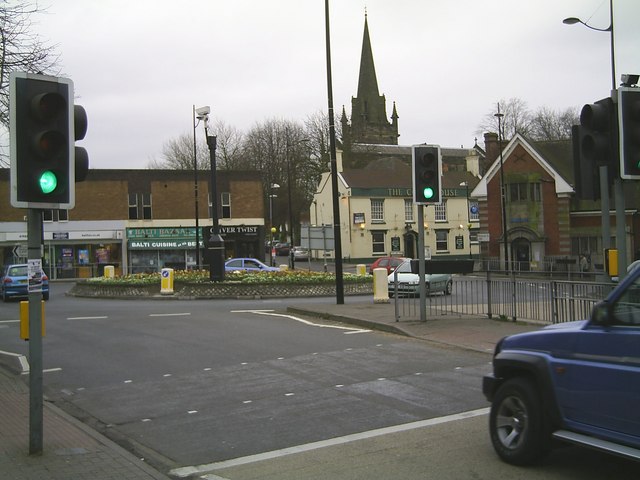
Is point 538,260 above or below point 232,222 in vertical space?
below

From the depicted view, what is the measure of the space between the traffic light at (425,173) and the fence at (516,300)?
233cm

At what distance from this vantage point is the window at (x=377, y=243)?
6081 centimetres

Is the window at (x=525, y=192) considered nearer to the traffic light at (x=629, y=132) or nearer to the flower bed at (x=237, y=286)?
the flower bed at (x=237, y=286)

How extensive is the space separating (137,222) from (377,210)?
23018 mm

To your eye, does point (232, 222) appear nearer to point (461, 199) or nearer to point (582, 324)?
point (461, 199)

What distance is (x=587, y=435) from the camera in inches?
186

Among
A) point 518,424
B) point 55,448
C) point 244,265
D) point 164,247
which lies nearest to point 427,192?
point 518,424

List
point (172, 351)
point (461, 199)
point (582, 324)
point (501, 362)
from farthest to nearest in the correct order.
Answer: point (461, 199) < point (172, 351) < point (501, 362) < point (582, 324)

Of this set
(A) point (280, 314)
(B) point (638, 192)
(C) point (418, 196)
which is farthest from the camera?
(B) point (638, 192)

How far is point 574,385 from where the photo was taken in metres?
4.78

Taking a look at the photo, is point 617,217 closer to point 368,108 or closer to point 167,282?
point 167,282

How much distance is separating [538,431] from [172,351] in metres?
8.25

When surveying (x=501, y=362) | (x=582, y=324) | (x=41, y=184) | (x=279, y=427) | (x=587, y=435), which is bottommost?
(x=279, y=427)

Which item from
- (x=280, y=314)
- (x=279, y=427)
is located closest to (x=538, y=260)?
(x=280, y=314)
